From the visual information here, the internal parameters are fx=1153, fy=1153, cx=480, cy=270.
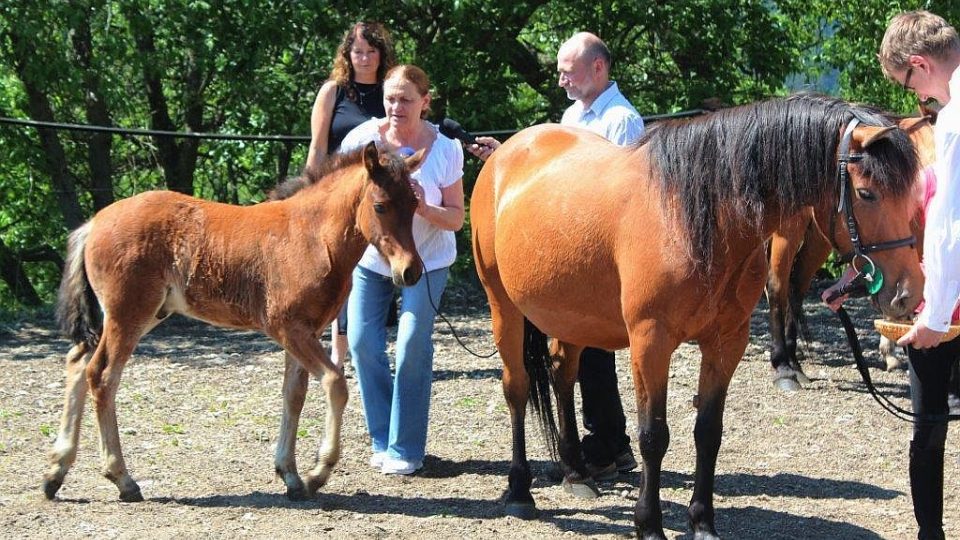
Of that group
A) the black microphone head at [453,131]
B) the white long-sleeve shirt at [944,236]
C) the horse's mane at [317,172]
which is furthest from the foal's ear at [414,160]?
the white long-sleeve shirt at [944,236]

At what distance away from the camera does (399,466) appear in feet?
18.8

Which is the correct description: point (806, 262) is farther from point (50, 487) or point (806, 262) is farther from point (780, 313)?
point (50, 487)

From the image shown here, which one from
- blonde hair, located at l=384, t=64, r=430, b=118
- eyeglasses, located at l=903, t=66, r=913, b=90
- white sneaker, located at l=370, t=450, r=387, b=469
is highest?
eyeglasses, located at l=903, t=66, r=913, b=90

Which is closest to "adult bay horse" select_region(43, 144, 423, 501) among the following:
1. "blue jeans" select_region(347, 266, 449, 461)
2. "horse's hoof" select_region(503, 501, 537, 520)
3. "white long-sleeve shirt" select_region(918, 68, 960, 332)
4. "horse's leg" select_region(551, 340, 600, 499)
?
"blue jeans" select_region(347, 266, 449, 461)

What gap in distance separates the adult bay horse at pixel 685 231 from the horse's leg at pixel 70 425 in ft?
6.43

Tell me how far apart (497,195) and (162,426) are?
2.61 meters

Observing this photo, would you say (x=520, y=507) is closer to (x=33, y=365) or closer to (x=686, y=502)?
(x=686, y=502)

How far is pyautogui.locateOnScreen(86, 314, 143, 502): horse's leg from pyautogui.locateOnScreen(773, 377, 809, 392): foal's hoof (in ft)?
14.3

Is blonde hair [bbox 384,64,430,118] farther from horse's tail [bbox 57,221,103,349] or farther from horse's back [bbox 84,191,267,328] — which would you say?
horse's tail [bbox 57,221,103,349]

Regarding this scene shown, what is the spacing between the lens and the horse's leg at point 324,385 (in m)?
4.98

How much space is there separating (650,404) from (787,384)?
354 centimetres

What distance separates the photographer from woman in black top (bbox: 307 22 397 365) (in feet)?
19.9

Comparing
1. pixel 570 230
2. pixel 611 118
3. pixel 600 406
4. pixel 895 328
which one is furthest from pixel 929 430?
pixel 611 118

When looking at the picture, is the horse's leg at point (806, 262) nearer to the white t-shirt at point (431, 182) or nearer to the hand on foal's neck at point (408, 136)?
the white t-shirt at point (431, 182)
